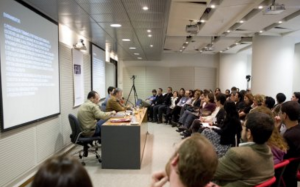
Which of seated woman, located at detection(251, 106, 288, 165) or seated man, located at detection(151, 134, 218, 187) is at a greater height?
seated man, located at detection(151, 134, 218, 187)

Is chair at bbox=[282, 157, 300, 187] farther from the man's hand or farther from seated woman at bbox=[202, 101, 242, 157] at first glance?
the man's hand

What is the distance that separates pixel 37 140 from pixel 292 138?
3.41m

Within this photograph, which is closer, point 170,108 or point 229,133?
point 229,133

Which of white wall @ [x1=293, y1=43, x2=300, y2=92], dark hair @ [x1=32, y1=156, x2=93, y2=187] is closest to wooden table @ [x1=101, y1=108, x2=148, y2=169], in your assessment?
dark hair @ [x1=32, y1=156, x2=93, y2=187]

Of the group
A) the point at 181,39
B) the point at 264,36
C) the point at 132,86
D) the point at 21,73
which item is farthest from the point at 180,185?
the point at 132,86

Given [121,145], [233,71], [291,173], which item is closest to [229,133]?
[291,173]

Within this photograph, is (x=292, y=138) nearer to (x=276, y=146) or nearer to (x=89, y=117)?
(x=276, y=146)

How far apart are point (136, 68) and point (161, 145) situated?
6.56m

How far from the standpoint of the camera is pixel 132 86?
37.1ft

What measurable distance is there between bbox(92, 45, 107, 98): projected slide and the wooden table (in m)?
3.01

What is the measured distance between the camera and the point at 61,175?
0.66 m

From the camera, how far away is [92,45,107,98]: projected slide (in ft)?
22.0

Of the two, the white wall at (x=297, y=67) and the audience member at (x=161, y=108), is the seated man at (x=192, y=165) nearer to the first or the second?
the audience member at (x=161, y=108)

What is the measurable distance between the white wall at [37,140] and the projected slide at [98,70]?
148cm
